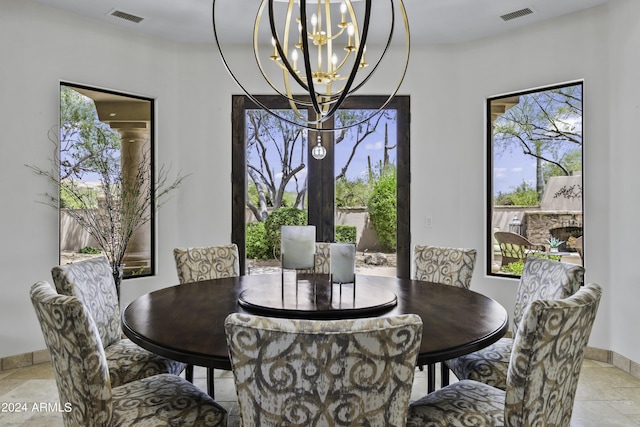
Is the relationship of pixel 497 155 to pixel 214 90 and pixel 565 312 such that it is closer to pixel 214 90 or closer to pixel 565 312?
pixel 214 90

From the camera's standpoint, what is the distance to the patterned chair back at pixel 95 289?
1905 mm

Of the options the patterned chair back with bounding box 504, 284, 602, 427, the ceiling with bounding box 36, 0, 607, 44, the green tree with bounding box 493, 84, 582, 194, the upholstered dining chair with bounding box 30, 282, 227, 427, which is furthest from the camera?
the green tree with bounding box 493, 84, 582, 194

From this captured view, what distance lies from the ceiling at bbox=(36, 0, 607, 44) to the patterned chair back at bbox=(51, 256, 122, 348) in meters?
2.14

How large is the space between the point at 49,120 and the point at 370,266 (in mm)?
3016

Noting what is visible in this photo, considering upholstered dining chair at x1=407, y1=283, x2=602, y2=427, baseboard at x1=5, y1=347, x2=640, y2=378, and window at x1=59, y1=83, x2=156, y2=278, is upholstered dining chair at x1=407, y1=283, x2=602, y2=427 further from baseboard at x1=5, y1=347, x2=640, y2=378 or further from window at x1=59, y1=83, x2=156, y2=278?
window at x1=59, y1=83, x2=156, y2=278

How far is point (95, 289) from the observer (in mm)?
2107

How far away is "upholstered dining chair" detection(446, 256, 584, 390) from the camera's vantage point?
1.89 meters

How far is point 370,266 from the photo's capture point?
166 inches

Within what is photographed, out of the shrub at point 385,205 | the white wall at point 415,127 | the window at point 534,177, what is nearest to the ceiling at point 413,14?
the white wall at point 415,127

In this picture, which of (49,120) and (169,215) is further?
(169,215)

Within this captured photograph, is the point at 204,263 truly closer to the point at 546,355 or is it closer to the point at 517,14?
the point at 546,355

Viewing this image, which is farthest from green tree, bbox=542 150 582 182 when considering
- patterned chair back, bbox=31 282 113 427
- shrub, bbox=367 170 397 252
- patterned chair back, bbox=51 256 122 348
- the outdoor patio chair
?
patterned chair back, bbox=31 282 113 427

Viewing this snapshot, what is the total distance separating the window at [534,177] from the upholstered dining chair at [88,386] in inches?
126

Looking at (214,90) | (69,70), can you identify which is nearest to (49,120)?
(69,70)
